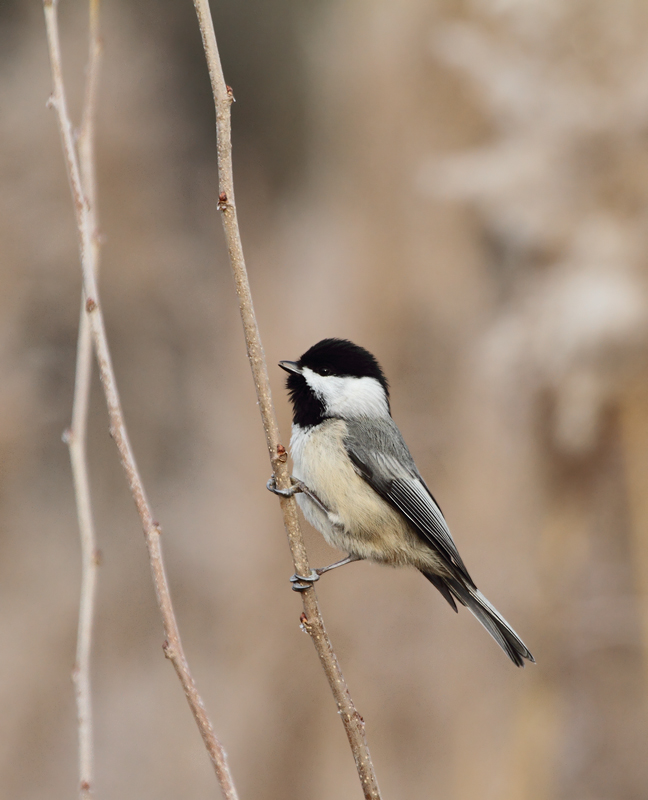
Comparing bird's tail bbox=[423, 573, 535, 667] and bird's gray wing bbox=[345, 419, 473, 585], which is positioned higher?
bird's gray wing bbox=[345, 419, 473, 585]

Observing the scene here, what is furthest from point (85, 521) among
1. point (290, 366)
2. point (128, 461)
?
point (290, 366)

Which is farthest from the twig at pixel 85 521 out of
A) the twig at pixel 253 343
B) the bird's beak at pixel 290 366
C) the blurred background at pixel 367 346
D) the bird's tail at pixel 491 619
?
the blurred background at pixel 367 346

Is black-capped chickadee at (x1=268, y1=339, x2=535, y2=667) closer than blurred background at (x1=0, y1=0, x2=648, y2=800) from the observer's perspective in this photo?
Yes

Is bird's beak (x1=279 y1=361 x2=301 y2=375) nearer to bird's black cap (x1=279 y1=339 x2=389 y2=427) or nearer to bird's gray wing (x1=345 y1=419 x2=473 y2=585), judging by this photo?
bird's black cap (x1=279 y1=339 x2=389 y2=427)

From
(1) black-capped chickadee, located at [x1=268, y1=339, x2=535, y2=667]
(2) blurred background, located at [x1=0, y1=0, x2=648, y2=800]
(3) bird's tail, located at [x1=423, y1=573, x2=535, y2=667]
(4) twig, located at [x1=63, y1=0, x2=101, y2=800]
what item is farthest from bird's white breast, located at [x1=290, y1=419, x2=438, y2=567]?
(2) blurred background, located at [x1=0, y1=0, x2=648, y2=800]

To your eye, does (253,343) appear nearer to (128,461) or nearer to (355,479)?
(128,461)

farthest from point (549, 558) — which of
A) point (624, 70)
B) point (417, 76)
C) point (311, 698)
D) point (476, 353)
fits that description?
point (417, 76)

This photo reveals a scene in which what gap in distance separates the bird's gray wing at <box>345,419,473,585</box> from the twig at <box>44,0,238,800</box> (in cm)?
102

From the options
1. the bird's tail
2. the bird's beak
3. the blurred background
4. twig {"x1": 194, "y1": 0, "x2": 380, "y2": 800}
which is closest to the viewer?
twig {"x1": 194, "y1": 0, "x2": 380, "y2": 800}

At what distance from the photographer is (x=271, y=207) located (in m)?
4.09

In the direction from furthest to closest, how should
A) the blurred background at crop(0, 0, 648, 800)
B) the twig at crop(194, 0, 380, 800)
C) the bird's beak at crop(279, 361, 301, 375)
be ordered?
the blurred background at crop(0, 0, 648, 800), the bird's beak at crop(279, 361, 301, 375), the twig at crop(194, 0, 380, 800)

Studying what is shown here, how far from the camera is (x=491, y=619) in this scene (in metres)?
1.94

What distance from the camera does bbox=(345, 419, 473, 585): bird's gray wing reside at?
6.64 ft

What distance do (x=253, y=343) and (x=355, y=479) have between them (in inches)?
34.5
